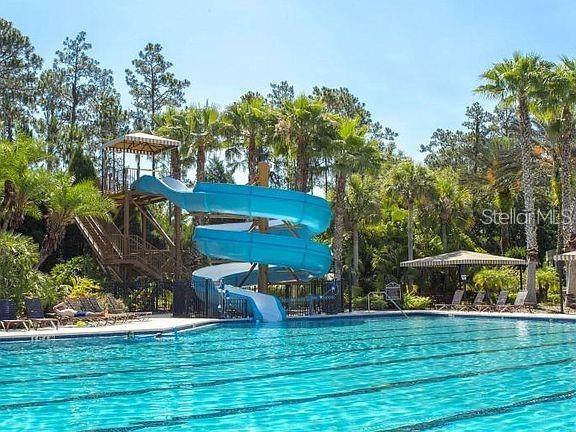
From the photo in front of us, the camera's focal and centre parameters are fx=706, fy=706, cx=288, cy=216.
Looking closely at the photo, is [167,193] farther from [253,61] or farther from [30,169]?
[253,61]

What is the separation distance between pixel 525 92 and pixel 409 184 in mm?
8823

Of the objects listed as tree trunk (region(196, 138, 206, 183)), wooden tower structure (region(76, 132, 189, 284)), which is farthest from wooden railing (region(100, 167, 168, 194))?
tree trunk (region(196, 138, 206, 183))

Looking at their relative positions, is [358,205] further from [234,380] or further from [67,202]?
[234,380]

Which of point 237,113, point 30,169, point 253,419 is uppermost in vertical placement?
point 237,113

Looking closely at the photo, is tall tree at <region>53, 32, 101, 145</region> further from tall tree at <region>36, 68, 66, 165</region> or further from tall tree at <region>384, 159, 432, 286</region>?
tall tree at <region>384, 159, 432, 286</region>

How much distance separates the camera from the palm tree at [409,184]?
112 feet

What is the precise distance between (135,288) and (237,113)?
10693 millimetres

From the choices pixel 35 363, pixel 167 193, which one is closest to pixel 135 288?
pixel 167 193

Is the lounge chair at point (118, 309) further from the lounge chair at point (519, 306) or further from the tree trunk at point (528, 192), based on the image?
the tree trunk at point (528, 192)

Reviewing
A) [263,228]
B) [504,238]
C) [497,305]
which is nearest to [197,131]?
[263,228]

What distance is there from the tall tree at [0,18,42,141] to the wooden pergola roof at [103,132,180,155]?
12.1 meters

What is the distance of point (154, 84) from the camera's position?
47.8m

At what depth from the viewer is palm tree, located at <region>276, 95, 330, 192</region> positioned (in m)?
29.3

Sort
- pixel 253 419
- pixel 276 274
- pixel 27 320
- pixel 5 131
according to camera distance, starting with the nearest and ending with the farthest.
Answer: pixel 253 419
pixel 27 320
pixel 276 274
pixel 5 131
